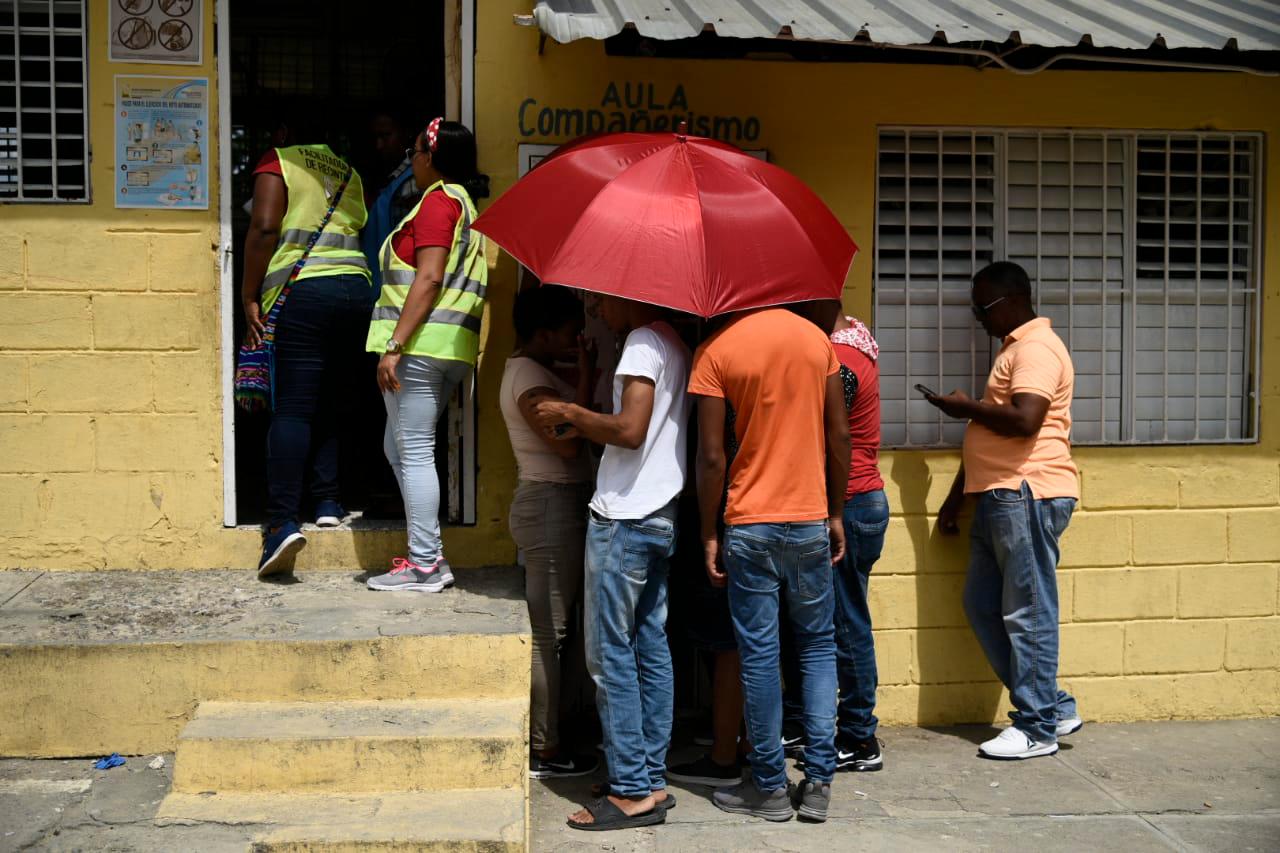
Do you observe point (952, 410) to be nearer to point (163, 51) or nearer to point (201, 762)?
point (201, 762)

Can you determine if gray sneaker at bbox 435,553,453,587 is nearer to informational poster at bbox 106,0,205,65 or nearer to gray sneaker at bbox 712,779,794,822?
gray sneaker at bbox 712,779,794,822

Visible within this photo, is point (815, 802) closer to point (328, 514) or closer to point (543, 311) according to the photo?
point (543, 311)

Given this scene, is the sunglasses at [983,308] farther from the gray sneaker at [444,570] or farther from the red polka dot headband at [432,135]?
the gray sneaker at [444,570]

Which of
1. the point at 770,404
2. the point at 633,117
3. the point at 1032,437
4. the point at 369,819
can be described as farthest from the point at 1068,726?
the point at 633,117


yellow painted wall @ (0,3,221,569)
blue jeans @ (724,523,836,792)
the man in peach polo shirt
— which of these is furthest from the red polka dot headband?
the man in peach polo shirt

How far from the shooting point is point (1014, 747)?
5.41 m

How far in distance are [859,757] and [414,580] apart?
198 centimetres

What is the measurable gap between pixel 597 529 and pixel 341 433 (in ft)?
10.5

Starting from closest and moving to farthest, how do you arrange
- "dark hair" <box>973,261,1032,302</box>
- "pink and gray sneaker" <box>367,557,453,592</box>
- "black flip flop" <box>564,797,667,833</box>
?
"black flip flop" <box>564,797,667,833</box> < "pink and gray sneaker" <box>367,557,453,592</box> < "dark hair" <box>973,261,1032,302</box>

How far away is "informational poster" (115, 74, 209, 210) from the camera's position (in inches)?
212

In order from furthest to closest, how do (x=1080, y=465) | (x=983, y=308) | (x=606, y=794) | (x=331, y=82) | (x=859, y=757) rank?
(x=331, y=82)
(x=1080, y=465)
(x=983, y=308)
(x=859, y=757)
(x=606, y=794)

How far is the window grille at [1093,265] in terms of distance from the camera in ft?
19.0

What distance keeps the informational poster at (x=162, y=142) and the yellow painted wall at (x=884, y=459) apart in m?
0.07

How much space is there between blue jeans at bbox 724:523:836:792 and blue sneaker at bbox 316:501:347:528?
1986 mm
